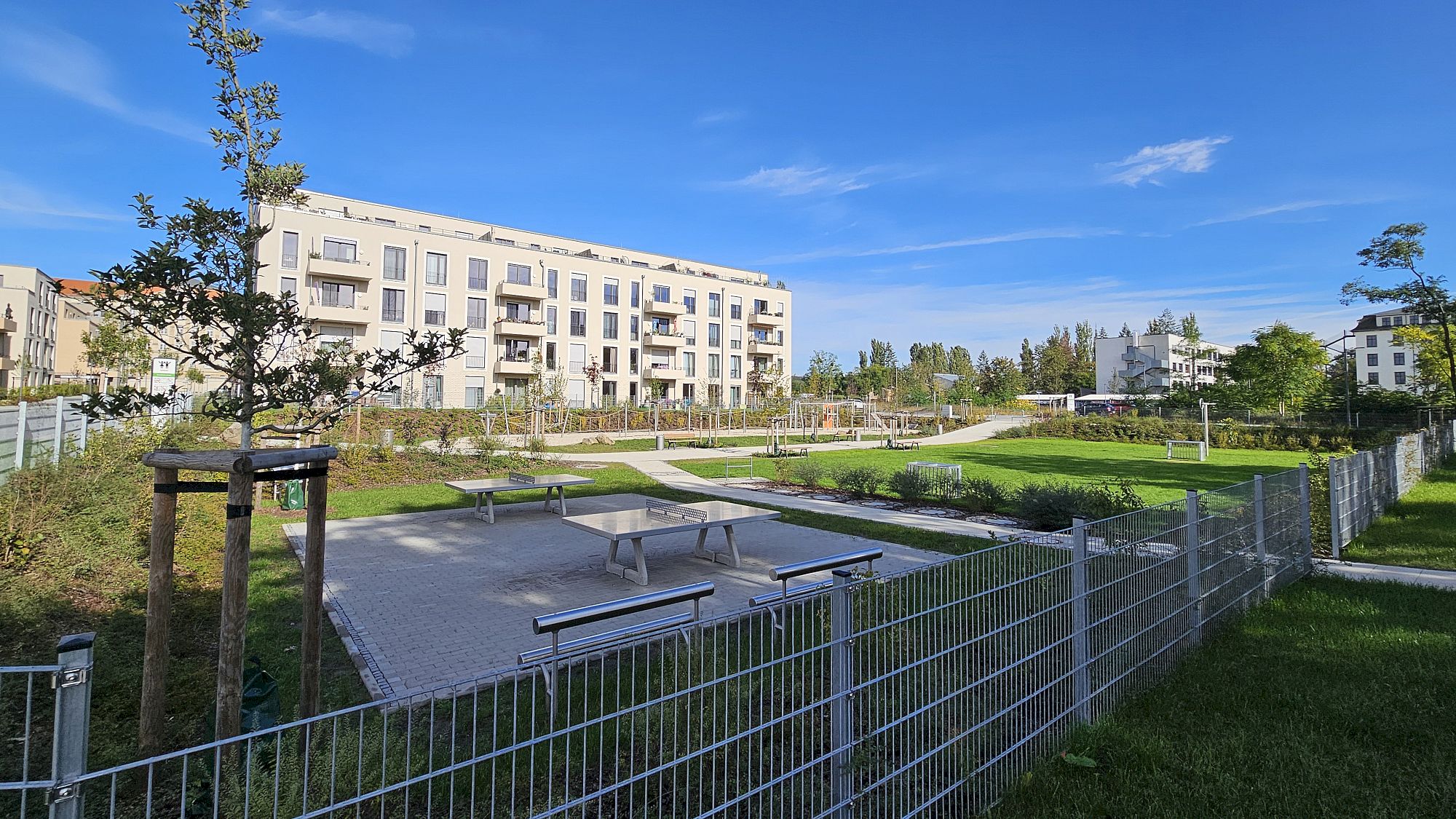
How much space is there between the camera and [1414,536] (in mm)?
10734

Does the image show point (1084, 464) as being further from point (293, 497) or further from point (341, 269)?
point (341, 269)

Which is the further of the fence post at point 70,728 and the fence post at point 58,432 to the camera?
the fence post at point 58,432

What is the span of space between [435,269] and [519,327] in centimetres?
652

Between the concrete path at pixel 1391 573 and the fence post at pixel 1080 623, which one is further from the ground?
the fence post at pixel 1080 623

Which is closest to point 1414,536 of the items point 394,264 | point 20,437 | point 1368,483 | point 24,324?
point 1368,483

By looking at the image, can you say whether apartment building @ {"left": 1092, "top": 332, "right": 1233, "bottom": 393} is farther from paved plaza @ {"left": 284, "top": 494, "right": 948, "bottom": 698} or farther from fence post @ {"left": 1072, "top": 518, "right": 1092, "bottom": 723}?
fence post @ {"left": 1072, "top": 518, "right": 1092, "bottom": 723}

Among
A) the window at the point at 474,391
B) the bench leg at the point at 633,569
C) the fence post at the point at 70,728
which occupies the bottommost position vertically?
the bench leg at the point at 633,569

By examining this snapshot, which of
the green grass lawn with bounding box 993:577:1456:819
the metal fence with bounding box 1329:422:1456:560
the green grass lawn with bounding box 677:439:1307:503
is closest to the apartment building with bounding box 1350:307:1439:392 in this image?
the green grass lawn with bounding box 677:439:1307:503

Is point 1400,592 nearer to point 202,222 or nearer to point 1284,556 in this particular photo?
point 1284,556

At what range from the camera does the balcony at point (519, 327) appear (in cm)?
4797

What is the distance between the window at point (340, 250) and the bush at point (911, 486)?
39.0m

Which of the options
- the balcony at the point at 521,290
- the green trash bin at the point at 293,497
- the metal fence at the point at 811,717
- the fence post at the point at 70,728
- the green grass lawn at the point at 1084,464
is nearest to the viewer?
the fence post at the point at 70,728

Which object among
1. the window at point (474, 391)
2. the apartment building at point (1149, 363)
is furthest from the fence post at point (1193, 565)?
the apartment building at point (1149, 363)

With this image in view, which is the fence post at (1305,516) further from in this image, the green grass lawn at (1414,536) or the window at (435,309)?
the window at (435,309)
